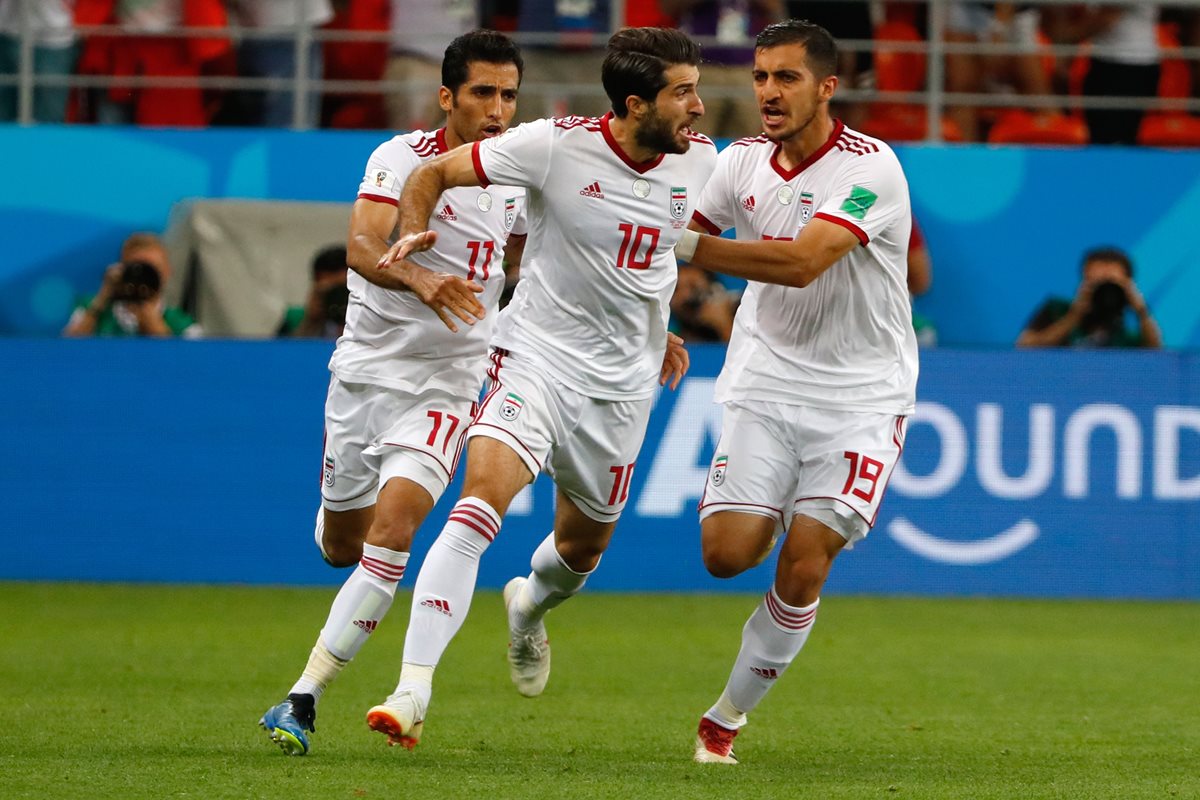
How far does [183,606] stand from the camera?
1124cm

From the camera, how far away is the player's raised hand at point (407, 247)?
6.09 m

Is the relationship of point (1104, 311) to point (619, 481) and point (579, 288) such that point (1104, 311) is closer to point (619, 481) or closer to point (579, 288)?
point (619, 481)

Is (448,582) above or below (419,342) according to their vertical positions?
below

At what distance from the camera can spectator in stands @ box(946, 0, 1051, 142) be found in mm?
14672

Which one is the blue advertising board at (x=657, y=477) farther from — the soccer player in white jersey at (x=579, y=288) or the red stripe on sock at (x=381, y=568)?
the red stripe on sock at (x=381, y=568)

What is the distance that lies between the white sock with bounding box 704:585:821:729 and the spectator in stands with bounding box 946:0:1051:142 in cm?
885

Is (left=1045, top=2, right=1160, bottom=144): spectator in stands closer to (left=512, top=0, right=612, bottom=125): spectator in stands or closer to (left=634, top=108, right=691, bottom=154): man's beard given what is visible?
(left=512, top=0, right=612, bottom=125): spectator in stands

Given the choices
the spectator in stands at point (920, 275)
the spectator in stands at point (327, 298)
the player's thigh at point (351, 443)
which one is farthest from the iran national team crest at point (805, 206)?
the spectator in stands at point (920, 275)

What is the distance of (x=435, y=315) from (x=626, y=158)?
99 cm

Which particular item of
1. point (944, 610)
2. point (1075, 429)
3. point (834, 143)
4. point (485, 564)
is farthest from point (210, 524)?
point (834, 143)

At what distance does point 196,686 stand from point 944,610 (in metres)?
5.18

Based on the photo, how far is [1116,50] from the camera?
14508 millimetres

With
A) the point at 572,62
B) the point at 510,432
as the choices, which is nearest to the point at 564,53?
the point at 572,62

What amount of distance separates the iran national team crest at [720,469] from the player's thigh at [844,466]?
26 centimetres
